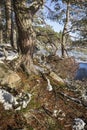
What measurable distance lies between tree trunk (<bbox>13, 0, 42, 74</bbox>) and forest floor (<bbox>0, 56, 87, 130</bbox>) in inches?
18.7

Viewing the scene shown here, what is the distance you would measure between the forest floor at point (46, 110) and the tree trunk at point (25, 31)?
0.47m

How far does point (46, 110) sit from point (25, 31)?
9.35 ft

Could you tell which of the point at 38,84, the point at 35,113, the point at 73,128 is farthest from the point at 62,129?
the point at 38,84

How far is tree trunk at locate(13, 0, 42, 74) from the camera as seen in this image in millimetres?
8266

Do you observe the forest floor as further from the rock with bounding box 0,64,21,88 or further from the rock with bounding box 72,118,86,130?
the rock with bounding box 0,64,21,88

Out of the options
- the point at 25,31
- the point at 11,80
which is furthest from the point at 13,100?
the point at 25,31

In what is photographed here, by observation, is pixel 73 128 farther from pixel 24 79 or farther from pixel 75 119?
pixel 24 79

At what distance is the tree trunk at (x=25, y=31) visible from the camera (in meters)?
8.27

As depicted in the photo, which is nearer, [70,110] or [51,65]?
[70,110]

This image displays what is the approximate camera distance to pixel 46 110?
675cm

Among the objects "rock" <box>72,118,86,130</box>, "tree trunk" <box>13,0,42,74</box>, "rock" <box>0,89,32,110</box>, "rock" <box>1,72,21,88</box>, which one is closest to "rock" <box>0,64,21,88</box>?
"rock" <box>1,72,21,88</box>

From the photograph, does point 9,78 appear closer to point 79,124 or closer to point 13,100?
point 13,100

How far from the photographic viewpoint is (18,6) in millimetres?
8203

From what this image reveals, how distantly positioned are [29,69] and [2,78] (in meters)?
1.44
